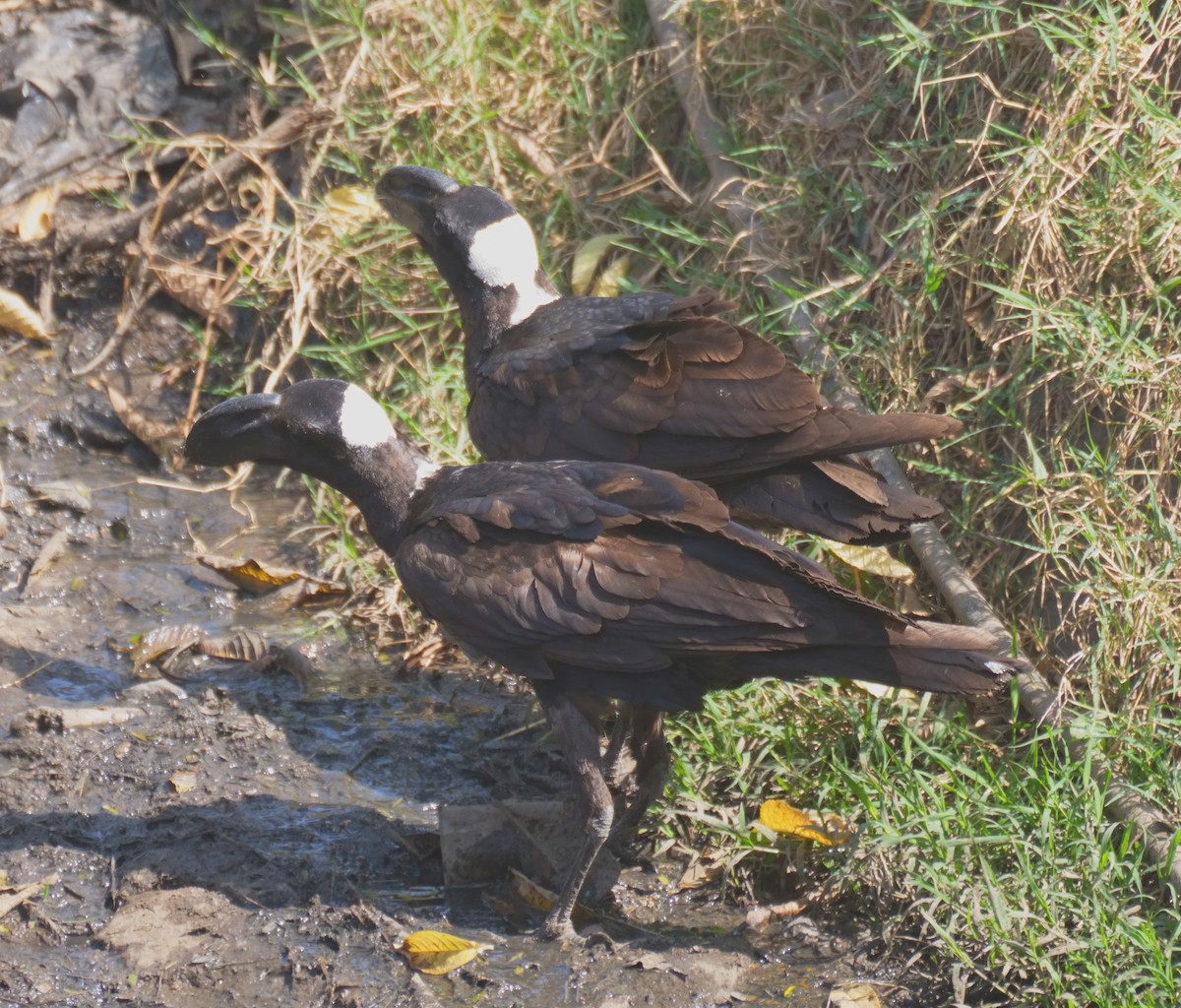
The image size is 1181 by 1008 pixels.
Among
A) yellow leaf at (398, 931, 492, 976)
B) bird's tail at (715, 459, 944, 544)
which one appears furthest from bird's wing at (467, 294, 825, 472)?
yellow leaf at (398, 931, 492, 976)

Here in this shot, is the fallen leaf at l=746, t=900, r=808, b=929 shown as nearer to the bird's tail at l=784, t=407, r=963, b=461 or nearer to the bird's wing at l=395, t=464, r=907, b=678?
the bird's wing at l=395, t=464, r=907, b=678

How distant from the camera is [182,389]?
5988mm

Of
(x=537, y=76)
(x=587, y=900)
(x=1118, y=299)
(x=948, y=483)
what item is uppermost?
(x=537, y=76)

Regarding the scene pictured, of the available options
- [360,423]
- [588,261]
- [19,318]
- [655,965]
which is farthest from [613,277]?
[655,965]

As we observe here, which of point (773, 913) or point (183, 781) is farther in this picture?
point (183, 781)

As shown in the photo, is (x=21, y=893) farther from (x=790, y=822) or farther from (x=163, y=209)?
(x=163, y=209)

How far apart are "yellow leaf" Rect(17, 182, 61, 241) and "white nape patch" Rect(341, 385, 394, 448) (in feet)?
8.79

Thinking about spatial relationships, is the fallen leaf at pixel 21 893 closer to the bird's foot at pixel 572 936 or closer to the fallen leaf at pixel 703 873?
the bird's foot at pixel 572 936

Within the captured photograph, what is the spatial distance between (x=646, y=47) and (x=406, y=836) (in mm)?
3407

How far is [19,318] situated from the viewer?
5973 mm

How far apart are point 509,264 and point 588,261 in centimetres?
73

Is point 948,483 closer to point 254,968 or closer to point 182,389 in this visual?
point 254,968

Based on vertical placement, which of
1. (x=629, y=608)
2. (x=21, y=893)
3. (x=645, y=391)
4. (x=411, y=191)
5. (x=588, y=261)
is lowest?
(x=21, y=893)

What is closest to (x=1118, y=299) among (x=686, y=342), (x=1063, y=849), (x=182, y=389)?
(x=686, y=342)
